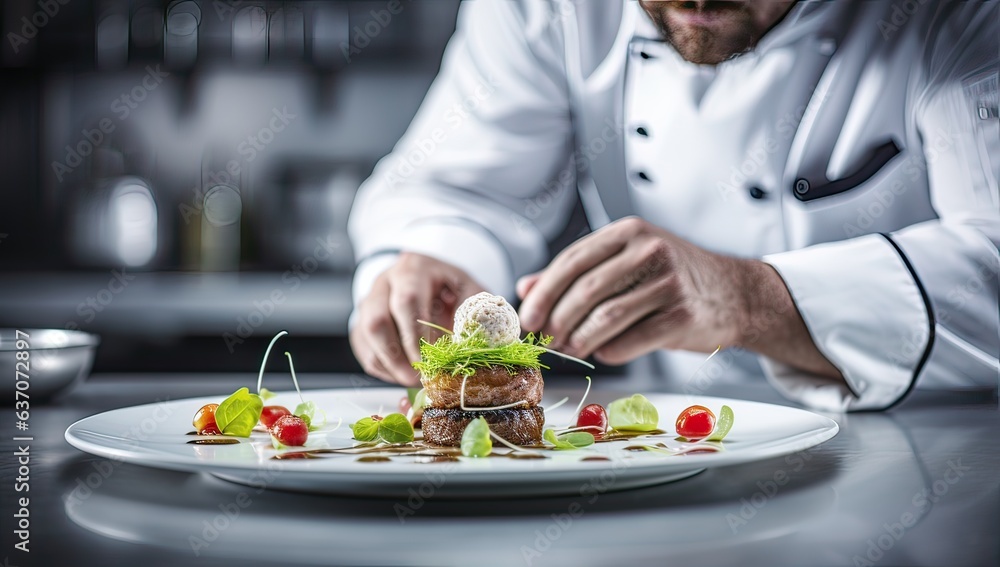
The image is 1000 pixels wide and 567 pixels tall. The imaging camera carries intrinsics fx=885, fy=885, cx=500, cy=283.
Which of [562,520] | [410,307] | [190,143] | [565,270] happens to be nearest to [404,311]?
[410,307]

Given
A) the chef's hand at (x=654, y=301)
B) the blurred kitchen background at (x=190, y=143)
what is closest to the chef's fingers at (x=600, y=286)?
the chef's hand at (x=654, y=301)

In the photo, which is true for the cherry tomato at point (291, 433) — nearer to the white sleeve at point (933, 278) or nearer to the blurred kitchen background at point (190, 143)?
the white sleeve at point (933, 278)

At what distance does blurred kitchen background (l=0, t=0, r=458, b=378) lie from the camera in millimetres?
2688

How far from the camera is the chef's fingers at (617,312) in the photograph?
1158mm

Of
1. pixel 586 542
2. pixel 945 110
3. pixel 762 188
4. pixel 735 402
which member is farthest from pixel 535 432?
pixel 945 110

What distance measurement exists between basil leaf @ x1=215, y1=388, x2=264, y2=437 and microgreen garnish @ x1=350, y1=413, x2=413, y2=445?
11 centimetres

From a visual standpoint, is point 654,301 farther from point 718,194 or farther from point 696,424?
point 718,194

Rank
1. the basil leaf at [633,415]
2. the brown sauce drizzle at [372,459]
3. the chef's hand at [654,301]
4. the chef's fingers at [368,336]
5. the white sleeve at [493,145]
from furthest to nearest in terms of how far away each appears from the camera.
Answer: the white sleeve at [493,145] < the chef's fingers at [368,336] < the chef's hand at [654,301] < the basil leaf at [633,415] < the brown sauce drizzle at [372,459]

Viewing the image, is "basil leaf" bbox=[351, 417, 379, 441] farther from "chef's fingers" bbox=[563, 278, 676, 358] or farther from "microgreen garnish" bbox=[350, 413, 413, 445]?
"chef's fingers" bbox=[563, 278, 676, 358]

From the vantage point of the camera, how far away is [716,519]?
0.56m

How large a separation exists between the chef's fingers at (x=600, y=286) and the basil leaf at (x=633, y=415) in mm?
248

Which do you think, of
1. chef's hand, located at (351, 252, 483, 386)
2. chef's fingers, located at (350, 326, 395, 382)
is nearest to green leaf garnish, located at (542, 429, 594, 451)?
chef's hand, located at (351, 252, 483, 386)

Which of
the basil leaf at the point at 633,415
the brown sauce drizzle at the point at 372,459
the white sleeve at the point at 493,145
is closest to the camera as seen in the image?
the brown sauce drizzle at the point at 372,459

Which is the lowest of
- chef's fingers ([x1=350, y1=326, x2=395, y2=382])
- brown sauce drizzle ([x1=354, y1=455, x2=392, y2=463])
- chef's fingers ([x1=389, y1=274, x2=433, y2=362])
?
chef's fingers ([x1=350, y1=326, x2=395, y2=382])
